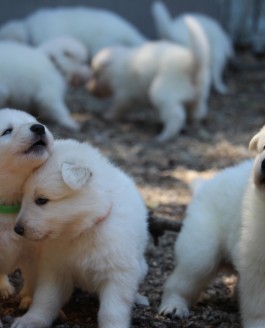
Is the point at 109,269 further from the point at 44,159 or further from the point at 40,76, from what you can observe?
the point at 40,76

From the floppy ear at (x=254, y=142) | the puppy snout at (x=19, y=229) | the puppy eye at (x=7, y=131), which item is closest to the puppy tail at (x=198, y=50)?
the floppy ear at (x=254, y=142)

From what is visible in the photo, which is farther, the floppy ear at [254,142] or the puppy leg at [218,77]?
the puppy leg at [218,77]

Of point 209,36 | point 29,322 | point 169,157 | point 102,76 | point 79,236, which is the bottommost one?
point 209,36

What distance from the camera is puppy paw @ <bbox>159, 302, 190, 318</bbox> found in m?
4.24

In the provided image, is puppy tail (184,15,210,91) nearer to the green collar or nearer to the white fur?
the white fur

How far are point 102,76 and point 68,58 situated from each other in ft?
2.49

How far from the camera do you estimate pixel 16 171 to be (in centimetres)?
399

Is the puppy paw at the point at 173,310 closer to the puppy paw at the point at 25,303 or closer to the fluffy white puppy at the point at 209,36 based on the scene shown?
the puppy paw at the point at 25,303

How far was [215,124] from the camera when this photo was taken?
951cm

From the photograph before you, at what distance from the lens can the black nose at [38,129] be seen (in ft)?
12.9

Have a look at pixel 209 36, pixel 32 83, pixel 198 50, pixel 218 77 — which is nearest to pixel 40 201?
pixel 32 83

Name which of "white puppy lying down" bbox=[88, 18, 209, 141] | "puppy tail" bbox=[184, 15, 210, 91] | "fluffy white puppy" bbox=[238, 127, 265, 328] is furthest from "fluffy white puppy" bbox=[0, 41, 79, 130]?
"fluffy white puppy" bbox=[238, 127, 265, 328]

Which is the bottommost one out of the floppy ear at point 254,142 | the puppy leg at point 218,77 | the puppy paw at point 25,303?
the puppy leg at point 218,77

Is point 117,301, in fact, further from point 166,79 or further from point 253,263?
point 166,79
